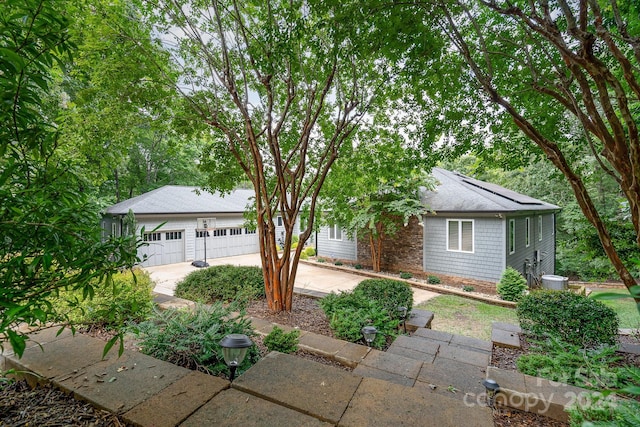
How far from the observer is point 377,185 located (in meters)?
7.65

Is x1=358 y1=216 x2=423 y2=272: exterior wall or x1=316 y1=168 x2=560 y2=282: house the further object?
x1=358 y1=216 x2=423 y2=272: exterior wall

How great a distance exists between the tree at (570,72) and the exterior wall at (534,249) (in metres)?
6.23

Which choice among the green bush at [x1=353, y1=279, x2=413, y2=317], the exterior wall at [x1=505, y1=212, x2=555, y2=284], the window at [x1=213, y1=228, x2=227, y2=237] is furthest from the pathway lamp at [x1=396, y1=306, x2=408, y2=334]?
the window at [x1=213, y1=228, x2=227, y2=237]

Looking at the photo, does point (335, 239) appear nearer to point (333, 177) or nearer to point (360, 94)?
point (333, 177)

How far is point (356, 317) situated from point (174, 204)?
12326mm

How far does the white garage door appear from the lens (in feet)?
43.1

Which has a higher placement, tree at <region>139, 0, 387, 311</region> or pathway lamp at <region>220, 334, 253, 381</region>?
tree at <region>139, 0, 387, 311</region>

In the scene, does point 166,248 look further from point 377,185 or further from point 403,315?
point 403,315

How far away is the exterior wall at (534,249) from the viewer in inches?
407

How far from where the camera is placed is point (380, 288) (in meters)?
5.54

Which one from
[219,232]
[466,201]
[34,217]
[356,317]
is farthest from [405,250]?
[34,217]

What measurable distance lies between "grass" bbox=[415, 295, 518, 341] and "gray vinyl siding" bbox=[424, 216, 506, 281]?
160 cm

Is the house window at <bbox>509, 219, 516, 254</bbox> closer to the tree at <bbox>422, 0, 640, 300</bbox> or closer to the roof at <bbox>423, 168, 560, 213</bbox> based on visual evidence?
the roof at <bbox>423, 168, 560, 213</bbox>

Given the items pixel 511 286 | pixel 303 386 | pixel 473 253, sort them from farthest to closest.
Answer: pixel 473 253, pixel 511 286, pixel 303 386
